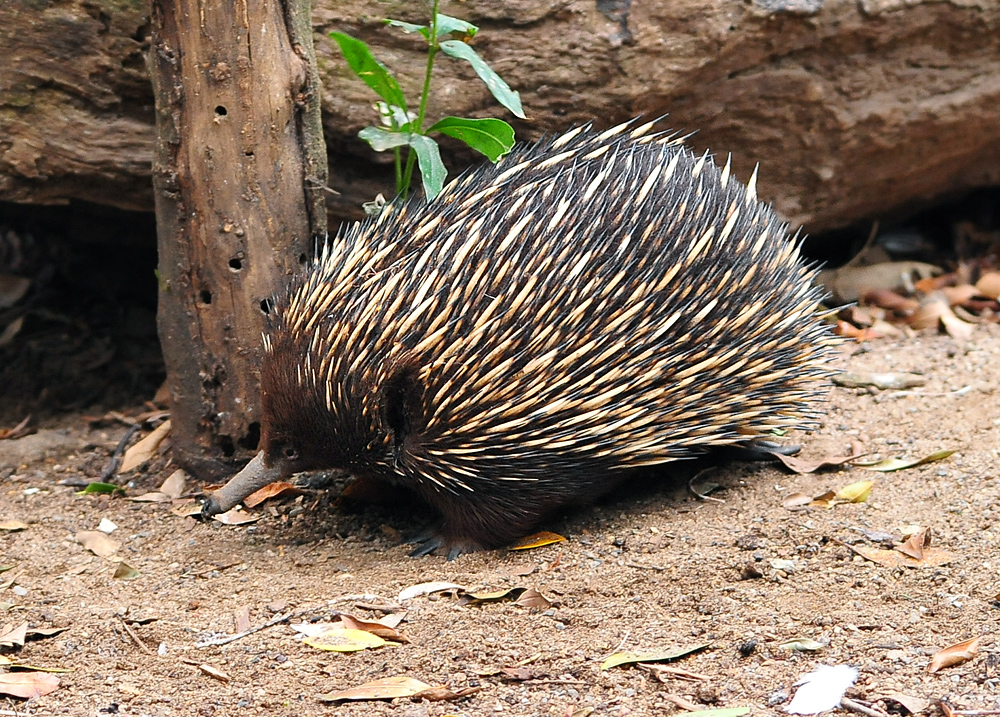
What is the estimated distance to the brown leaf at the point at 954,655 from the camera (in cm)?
298

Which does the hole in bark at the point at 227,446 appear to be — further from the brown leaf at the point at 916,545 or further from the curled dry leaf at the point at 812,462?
the brown leaf at the point at 916,545

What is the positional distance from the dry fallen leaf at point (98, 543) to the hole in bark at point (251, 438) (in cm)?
63

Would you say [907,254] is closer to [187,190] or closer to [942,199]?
[942,199]

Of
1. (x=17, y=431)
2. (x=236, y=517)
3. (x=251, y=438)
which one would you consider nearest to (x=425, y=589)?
(x=236, y=517)

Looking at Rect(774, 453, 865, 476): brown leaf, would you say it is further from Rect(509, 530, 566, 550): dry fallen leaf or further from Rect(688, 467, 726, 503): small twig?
Rect(509, 530, 566, 550): dry fallen leaf

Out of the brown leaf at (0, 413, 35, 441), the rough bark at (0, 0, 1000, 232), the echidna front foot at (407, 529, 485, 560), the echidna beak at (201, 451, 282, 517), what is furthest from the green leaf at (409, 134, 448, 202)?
the brown leaf at (0, 413, 35, 441)

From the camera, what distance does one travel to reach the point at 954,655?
9.85ft

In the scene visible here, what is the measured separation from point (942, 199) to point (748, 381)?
388 centimetres

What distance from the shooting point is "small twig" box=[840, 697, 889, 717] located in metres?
2.76

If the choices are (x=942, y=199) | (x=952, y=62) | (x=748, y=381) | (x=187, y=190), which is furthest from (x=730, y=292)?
(x=942, y=199)

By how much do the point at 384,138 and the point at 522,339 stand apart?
1181 millimetres

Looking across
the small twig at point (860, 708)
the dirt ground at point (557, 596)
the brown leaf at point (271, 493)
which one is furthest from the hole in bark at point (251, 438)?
the small twig at point (860, 708)

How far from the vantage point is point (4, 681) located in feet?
10.3

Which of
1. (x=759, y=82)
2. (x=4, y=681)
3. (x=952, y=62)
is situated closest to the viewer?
(x=4, y=681)
